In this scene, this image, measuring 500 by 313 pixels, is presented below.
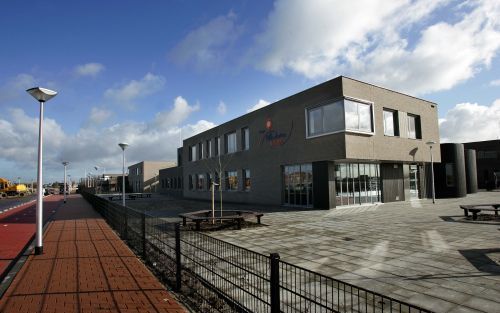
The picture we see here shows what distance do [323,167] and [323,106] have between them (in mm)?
3845

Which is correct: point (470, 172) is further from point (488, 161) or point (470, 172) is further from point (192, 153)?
point (192, 153)

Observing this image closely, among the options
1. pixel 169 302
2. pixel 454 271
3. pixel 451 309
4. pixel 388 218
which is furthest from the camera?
pixel 388 218

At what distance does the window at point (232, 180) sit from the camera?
31.3m

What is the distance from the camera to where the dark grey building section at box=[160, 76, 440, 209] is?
20.2m

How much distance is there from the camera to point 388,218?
15.5 meters

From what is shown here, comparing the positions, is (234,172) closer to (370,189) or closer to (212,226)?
(370,189)

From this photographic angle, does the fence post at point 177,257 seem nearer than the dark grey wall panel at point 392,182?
Yes

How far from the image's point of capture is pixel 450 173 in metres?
30.2

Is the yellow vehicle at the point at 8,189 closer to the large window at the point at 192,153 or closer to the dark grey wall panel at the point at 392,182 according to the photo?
the large window at the point at 192,153

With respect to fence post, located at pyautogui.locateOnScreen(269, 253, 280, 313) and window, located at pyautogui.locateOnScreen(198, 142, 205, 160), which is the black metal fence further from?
window, located at pyautogui.locateOnScreen(198, 142, 205, 160)

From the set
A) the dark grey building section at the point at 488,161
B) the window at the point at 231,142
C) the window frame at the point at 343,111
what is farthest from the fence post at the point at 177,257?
the dark grey building section at the point at 488,161

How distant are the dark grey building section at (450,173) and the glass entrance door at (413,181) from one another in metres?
4.37

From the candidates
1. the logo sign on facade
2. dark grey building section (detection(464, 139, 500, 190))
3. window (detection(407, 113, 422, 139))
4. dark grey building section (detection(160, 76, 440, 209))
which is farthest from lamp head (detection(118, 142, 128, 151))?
dark grey building section (detection(464, 139, 500, 190))

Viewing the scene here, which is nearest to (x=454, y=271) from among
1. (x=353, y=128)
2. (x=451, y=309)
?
(x=451, y=309)
